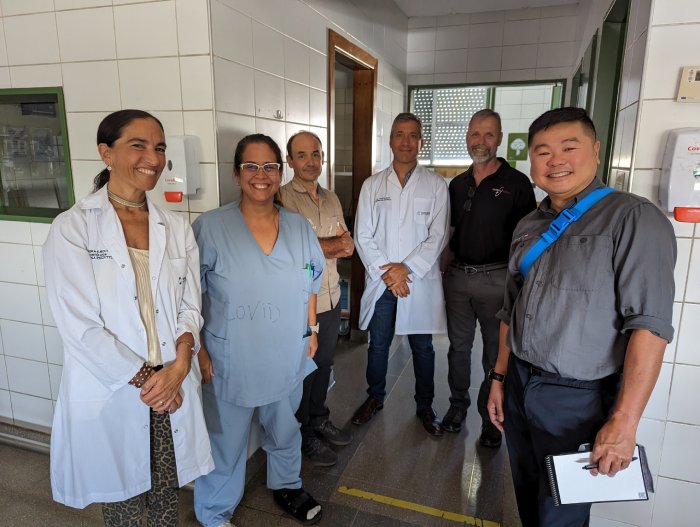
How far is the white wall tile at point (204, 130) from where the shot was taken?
72.7 inches

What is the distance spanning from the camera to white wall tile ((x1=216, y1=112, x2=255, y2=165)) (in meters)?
1.88

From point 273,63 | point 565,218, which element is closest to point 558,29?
point 273,63

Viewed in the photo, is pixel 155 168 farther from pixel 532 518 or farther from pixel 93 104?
pixel 532 518

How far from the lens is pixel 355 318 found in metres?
3.89

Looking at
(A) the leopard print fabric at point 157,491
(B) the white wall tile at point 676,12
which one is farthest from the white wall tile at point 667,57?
(A) the leopard print fabric at point 157,491

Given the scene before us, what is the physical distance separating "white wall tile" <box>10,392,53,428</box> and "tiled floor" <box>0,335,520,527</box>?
160 millimetres

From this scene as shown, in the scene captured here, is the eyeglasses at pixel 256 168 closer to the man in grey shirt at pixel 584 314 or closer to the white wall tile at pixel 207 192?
the white wall tile at pixel 207 192

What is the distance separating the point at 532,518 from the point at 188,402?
115 cm

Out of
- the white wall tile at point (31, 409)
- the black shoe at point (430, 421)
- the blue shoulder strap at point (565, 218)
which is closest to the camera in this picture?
the blue shoulder strap at point (565, 218)

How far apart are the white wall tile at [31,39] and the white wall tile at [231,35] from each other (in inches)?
30.0

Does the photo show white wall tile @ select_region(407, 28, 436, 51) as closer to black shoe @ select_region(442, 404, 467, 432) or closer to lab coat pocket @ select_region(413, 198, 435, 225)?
lab coat pocket @ select_region(413, 198, 435, 225)

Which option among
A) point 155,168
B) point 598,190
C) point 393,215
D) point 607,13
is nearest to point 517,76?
point 607,13

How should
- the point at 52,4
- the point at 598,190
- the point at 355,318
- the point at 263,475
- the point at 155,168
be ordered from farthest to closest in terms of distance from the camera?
the point at 355,318 < the point at 263,475 < the point at 52,4 < the point at 155,168 < the point at 598,190

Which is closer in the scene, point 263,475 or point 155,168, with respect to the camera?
point 155,168
